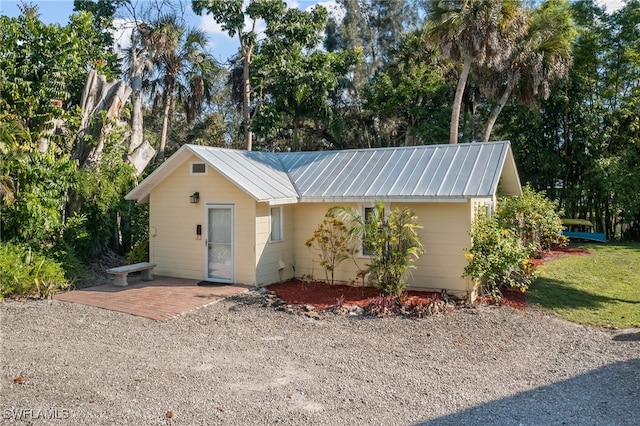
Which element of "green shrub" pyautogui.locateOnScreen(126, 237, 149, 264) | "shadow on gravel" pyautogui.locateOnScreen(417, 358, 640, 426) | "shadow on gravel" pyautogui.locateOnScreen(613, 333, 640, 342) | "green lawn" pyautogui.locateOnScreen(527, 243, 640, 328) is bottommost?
"shadow on gravel" pyautogui.locateOnScreen(417, 358, 640, 426)

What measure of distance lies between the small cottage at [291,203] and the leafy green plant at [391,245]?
0.77 meters

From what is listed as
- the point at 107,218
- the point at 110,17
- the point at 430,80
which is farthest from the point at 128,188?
the point at 430,80

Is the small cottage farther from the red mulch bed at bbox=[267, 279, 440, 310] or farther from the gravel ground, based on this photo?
the gravel ground

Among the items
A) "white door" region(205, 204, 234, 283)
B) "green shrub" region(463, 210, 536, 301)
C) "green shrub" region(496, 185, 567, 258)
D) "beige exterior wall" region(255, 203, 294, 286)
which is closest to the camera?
"green shrub" region(463, 210, 536, 301)

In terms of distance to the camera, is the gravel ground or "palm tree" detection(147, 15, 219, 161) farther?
"palm tree" detection(147, 15, 219, 161)

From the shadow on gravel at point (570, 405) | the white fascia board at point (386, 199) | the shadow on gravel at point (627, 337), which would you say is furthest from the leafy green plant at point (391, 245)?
the shadow on gravel at point (570, 405)

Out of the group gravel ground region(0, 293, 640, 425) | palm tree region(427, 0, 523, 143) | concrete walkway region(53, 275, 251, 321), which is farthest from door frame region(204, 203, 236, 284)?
palm tree region(427, 0, 523, 143)

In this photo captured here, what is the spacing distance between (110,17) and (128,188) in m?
13.6

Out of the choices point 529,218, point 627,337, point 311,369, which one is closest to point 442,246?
point 627,337

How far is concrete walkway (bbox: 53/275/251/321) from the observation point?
9117mm

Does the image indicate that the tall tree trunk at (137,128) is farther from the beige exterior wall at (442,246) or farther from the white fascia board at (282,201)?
the beige exterior wall at (442,246)

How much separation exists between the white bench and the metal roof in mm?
2091

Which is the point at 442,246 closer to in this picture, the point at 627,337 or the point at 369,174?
the point at 369,174

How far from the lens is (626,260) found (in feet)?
50.3
